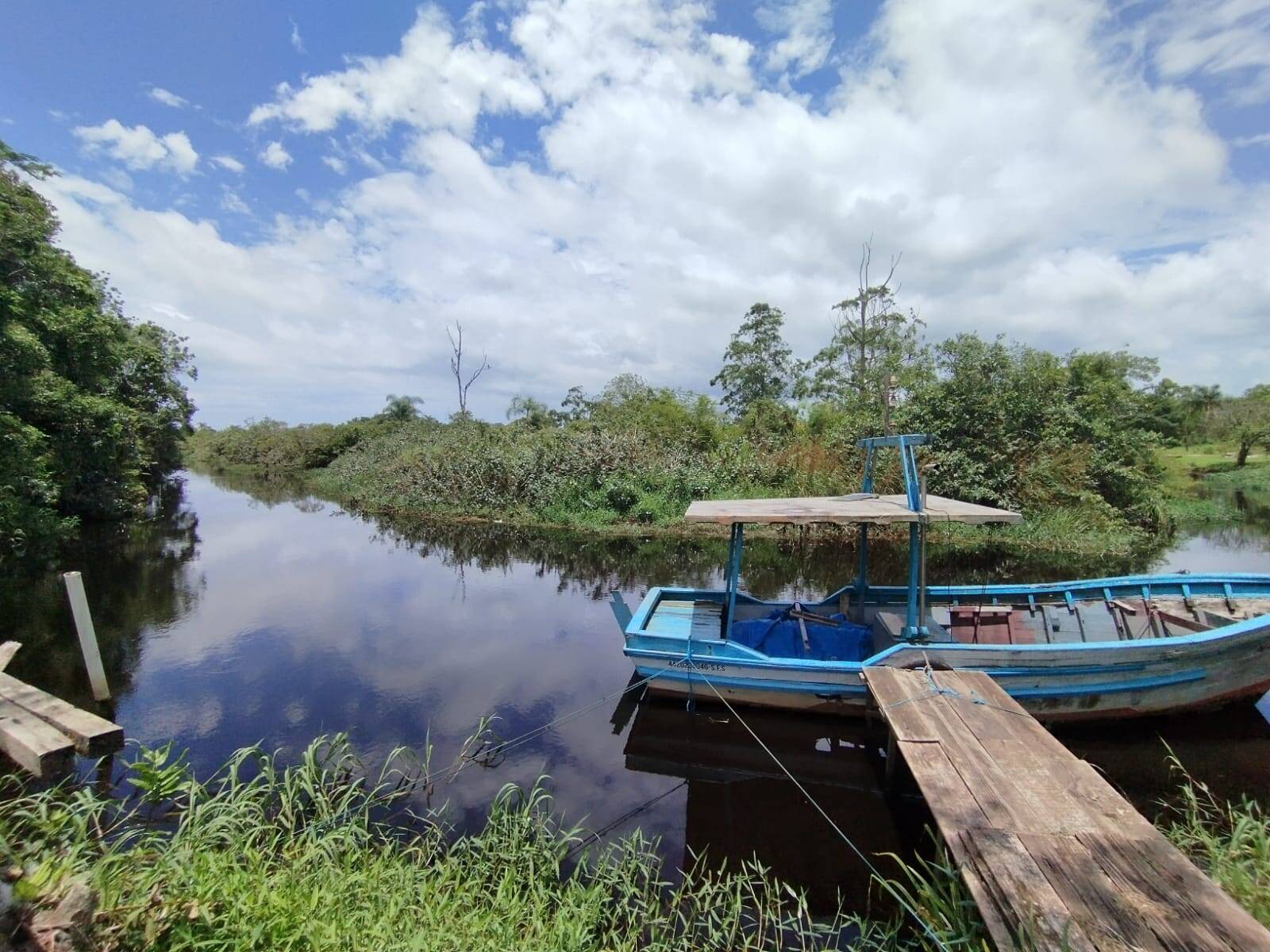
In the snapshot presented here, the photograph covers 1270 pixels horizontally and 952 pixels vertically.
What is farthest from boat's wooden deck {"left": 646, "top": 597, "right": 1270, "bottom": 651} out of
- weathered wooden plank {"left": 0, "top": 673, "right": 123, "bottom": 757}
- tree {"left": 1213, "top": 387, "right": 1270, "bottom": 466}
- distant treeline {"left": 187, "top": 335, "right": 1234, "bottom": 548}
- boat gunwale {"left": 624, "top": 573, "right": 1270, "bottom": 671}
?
tree {"left": 1213, "top": 387, "right": 1270, "bottom": 466}

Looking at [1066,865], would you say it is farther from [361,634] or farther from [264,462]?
[264,462]

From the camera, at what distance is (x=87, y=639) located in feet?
22.2

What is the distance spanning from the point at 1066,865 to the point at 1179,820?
3240 millimetres

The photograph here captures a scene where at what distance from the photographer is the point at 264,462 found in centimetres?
4622

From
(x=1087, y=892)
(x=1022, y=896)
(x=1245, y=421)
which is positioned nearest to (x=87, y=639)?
(x=1022, y=896)

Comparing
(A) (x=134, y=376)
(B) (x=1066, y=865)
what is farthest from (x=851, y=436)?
(A) (x=134, y=376)

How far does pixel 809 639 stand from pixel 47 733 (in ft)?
24.3

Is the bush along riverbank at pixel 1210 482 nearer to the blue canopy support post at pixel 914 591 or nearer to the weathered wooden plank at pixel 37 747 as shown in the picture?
the blue canopy support post at pixel 914 591

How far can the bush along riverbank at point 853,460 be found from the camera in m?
17.5

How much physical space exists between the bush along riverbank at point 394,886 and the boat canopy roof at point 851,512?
9.71 ft

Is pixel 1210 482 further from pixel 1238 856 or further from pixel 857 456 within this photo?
pixel 1238 856

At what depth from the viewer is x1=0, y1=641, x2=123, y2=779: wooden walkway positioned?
15.8 feet

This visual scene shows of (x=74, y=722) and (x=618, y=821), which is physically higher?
(x=74, y=722)

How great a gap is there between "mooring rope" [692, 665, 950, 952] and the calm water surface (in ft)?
0.32
